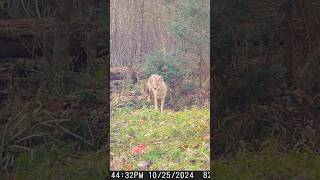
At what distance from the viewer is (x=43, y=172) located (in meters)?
5.00

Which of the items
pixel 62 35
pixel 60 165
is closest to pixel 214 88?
pixel 62 35

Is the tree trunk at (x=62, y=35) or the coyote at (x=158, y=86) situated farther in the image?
the tree trunk at (x=62, y=35)

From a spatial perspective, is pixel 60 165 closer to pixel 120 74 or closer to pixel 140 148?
pixel 140 148

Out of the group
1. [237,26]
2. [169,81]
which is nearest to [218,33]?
[237,26]

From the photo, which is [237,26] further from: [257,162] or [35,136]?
[35,136]

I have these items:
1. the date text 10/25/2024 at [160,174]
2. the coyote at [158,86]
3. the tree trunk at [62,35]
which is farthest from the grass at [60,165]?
the coyote at [158,86]

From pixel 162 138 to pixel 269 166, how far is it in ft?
6.37

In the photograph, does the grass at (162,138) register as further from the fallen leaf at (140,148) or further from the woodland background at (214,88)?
the woodland background at (214,88)

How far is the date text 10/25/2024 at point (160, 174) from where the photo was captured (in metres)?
3.29

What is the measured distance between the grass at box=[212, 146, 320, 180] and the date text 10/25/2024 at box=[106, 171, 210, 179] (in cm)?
155

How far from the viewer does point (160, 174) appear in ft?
10.9

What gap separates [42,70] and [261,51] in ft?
7.28

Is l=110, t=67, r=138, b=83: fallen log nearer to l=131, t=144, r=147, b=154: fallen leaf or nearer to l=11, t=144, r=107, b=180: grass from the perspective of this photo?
l=131, t=144, r=147, b=154: fallen leaf

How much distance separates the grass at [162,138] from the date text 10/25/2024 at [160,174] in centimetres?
2
